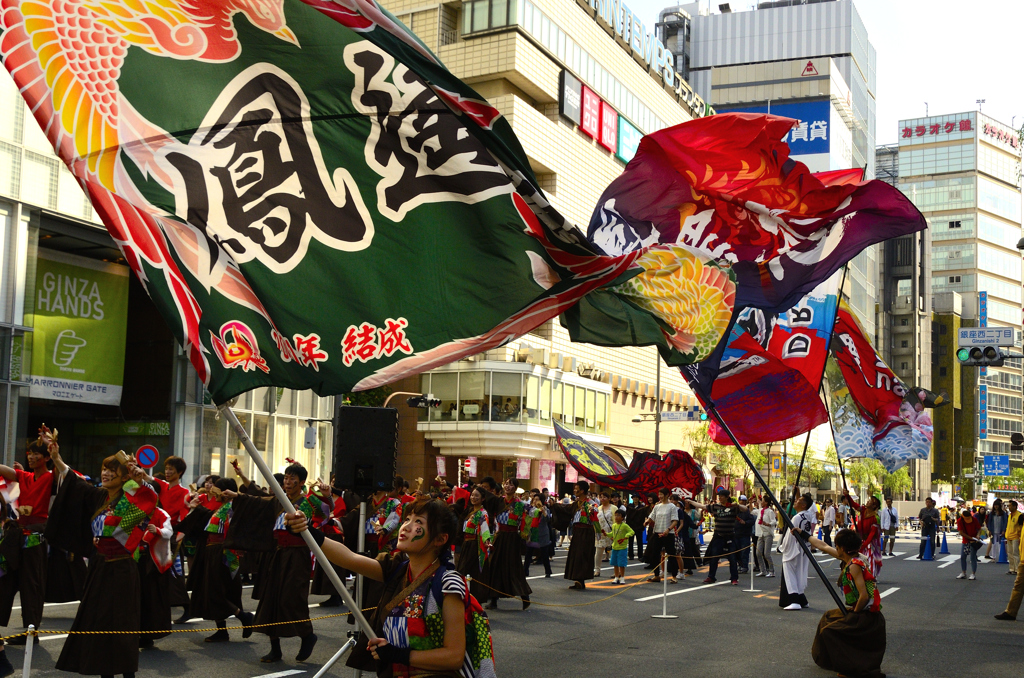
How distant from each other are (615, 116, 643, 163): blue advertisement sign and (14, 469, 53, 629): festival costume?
56.6 metres

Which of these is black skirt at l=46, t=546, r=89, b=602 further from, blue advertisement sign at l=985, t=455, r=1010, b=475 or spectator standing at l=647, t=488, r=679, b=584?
blue advertisement sign at l=985, t=455, r=1010, b=475

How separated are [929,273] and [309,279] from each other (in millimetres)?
140174

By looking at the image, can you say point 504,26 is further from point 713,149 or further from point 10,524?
point 10,524

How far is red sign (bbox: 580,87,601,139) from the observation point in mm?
59750

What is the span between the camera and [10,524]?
10367mm

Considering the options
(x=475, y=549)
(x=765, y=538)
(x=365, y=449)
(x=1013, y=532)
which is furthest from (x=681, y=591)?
(x=365, y=449)

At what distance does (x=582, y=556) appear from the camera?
19.6 meters

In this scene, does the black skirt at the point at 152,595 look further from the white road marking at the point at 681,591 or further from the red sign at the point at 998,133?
the red sign at the point at 998,133

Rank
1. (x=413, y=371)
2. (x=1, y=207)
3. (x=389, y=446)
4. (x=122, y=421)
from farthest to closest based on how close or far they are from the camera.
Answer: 1. (x=122, y=421)
2. (x=1, y=207)
3. (x=389, y=446)
4. (x=413, y=371)

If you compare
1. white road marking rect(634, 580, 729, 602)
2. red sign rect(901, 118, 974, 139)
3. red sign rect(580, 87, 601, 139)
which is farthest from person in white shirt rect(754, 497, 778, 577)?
red sign rect(901, 118, 974, 139)

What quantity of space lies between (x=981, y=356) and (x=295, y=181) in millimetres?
20450

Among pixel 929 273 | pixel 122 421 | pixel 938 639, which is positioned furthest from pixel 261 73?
pixel 929 273

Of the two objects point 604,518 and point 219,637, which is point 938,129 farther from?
point 219,637

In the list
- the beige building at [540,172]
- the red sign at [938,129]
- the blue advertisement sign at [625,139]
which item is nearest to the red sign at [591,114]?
the beige building at [540,172]
